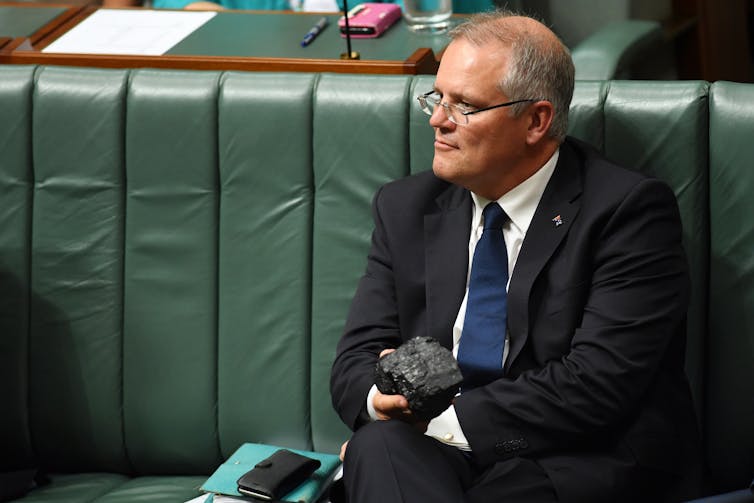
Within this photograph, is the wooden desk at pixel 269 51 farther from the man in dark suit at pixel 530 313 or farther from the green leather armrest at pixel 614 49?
the man in dark suit at pixel 530 313

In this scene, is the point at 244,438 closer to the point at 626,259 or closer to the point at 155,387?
the point at 155,387

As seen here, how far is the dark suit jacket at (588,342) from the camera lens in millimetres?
2047

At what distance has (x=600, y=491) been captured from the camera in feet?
6.70

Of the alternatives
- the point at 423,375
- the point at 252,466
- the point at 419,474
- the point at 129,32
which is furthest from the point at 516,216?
the point at 129,32

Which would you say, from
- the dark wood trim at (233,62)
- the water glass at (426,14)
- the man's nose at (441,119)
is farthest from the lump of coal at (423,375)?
the water glass at (426,14)

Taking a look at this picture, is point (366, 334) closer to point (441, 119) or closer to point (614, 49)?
point (441, 119)

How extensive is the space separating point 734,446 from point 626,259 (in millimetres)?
534

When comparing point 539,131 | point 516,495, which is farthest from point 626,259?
point 516,495

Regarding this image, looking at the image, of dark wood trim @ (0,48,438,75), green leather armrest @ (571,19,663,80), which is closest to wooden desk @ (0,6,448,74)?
dark wood trim @ (0,48,438,75)

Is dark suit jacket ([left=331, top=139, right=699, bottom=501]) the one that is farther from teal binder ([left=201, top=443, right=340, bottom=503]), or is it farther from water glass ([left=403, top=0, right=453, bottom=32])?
water glass ([left=403, top=0, right=453, bottom=32])

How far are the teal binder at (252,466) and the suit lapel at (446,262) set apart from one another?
38 centimetres

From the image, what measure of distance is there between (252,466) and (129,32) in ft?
4.37

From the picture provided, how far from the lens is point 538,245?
216 cm

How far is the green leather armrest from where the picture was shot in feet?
10.0
